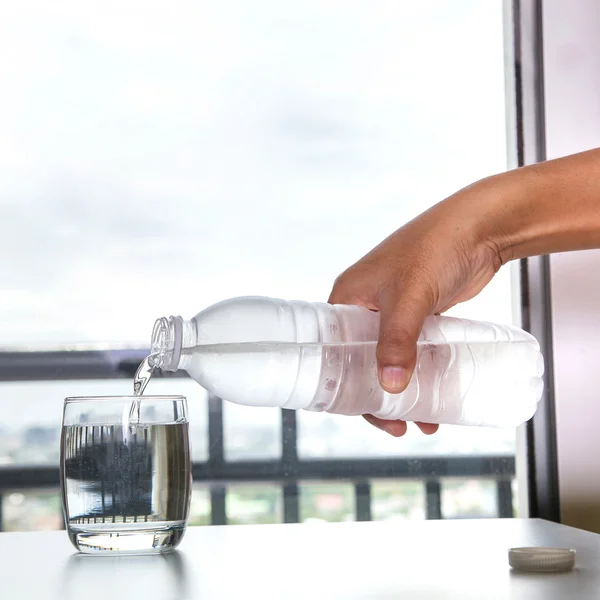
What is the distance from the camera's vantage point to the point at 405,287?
3.08ft

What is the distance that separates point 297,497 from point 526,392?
33.6 inches

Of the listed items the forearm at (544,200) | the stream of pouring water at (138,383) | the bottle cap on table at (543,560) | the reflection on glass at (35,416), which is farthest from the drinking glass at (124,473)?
the reflection on glass at (35,416)

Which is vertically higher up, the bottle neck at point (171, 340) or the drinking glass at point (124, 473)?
the bottle neck at point (171, 340)

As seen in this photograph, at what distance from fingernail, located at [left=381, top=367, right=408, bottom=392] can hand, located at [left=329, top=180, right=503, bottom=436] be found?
0.08 meters

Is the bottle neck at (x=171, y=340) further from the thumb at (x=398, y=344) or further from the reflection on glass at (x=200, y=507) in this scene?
the reflection on glass at (x=200, y=507)

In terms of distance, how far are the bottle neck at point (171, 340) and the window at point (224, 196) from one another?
831 mm

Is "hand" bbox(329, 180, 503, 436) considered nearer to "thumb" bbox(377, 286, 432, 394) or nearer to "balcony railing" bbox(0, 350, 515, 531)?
"thumb" bbox(377, 286, 432, 394)

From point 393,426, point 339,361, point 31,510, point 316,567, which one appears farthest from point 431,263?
point 31,510

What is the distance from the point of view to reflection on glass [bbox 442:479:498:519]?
1837 millimetres

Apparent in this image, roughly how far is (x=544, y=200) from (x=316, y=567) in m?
0.55

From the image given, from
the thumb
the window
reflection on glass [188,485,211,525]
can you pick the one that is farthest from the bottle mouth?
reflection on glass [188,485,211,525]

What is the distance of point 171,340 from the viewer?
0.88m

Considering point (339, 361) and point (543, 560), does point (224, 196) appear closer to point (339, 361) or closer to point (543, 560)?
point (339, 361)

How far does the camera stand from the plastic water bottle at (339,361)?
3.00 ft
